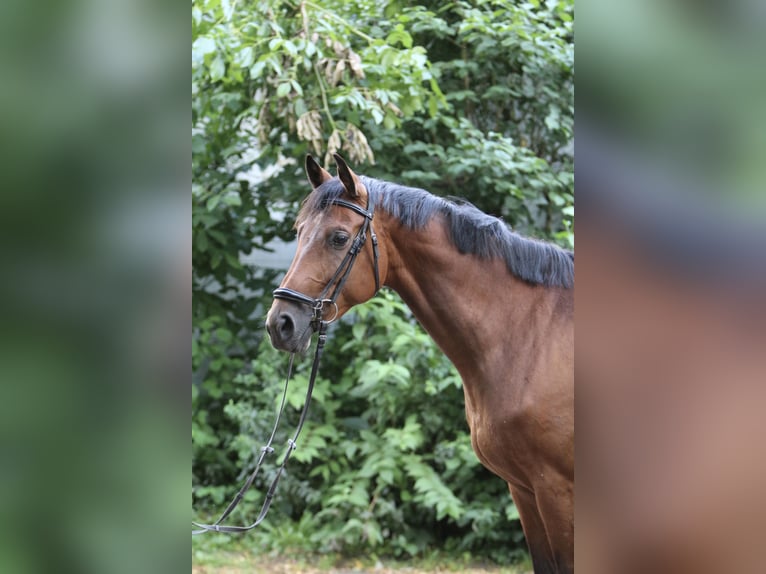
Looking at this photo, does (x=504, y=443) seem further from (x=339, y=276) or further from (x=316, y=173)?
(x=316, y=173)

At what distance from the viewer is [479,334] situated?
228cm

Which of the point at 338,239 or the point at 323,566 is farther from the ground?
the point at 338,239

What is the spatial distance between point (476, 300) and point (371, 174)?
91.9 inches

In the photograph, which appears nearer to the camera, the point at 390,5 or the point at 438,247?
the point at 438,247

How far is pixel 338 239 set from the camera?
7.43 feet

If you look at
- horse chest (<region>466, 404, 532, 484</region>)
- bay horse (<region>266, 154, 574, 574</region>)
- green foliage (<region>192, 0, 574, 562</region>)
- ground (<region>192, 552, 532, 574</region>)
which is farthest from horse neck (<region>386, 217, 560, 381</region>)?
ground (<region>192, 552, 532, 574</region>)

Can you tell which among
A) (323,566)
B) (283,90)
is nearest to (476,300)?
(283,90)

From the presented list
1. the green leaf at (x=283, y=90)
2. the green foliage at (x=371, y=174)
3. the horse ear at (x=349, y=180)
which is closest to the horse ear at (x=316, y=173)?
the horse ear at (x=349, y=180)

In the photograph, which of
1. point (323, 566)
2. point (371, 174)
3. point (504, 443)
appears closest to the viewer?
point (504, 443)

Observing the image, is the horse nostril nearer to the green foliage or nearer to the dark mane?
the dark mane
